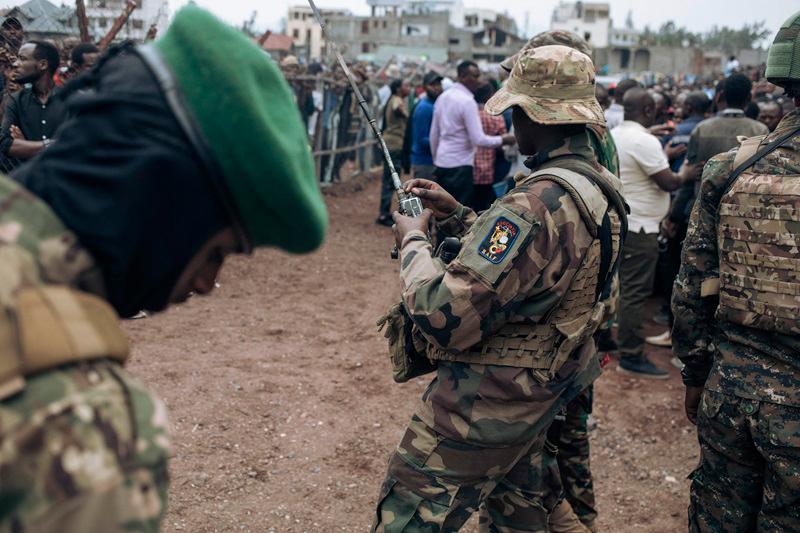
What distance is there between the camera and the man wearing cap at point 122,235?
2.80 ft

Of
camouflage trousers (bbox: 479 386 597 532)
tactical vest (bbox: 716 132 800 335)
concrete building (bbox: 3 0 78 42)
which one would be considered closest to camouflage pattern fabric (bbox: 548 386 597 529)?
camouflage trousers (bbox: 479 386 597 532)

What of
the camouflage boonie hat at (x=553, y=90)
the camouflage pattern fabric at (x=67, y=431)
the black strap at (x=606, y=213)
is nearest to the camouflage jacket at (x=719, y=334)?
the black strap at (x=606, y=213)

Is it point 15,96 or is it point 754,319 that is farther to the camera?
point 15,96

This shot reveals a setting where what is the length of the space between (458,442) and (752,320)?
3.49 ft

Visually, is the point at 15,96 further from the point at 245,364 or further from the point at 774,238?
the point at 774,238

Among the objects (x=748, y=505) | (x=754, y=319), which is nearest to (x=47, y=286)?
(x=754, y=319)

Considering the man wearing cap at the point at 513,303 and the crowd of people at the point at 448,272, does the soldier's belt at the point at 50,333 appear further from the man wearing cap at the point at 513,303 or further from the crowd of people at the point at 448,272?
the man wearing cap at the point at 513,303

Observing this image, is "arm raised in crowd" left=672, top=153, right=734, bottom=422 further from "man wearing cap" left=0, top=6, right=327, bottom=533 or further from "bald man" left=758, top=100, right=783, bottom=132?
"bald man" left=758, top=100, right=783, bottom=132

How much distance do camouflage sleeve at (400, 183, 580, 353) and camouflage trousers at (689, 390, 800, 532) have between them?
2.59 ft

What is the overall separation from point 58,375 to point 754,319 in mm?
2222

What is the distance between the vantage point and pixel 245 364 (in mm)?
5180

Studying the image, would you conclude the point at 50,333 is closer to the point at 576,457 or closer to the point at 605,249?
the point at 605,249

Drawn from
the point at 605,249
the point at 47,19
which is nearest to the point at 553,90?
the point at 605,249

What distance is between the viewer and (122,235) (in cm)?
100
